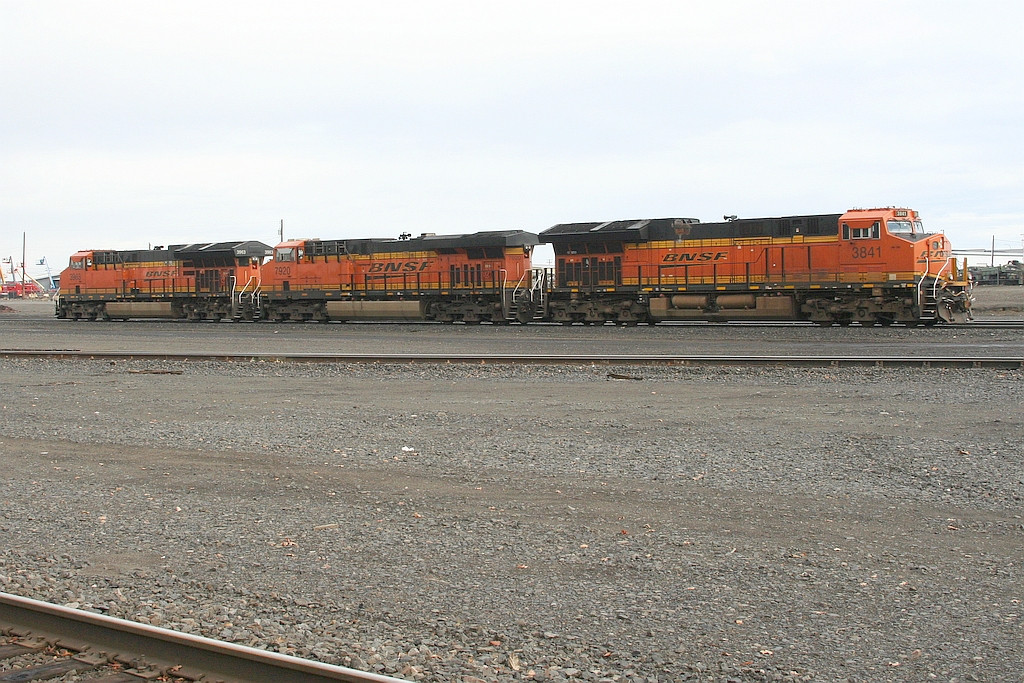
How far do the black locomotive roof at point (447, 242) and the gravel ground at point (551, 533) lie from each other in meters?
20.1

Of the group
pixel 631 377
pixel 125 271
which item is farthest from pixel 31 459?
pixel 125 271

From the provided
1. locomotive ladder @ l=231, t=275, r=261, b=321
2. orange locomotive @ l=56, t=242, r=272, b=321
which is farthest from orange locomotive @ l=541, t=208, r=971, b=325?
orange locomotive @ l=56, t=242, r=272, b=321

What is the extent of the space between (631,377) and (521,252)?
690 inches

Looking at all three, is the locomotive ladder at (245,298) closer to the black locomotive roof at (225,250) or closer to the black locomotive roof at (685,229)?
the black locomotive roof at (225,250)

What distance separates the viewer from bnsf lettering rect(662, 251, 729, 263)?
28.2 m

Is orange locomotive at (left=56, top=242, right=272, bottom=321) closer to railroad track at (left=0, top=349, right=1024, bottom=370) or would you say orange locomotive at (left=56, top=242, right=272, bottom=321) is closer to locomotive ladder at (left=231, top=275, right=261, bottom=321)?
locomotive ladder at (left=231, top=275, right=261, bottom=321)

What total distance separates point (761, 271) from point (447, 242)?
11171mm

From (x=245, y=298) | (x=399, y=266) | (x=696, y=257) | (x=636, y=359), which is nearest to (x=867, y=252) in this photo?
(x=696, y=257)

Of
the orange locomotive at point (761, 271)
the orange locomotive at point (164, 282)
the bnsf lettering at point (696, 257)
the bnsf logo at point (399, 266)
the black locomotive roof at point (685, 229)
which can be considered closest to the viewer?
the orange locomotive at point (761, 271)

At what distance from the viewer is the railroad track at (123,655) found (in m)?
3.79

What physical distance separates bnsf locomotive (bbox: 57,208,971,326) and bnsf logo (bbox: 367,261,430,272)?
51 millimetres

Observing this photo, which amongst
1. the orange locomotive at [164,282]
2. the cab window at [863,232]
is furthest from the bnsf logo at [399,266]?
the cab window at [863,232]

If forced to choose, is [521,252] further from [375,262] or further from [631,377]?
[631,377]

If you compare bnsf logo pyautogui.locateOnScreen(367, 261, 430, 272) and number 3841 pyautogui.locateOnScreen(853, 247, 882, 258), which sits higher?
bnsf logo pyautogui.locateOnScreen(367, 261, 430, 272)
